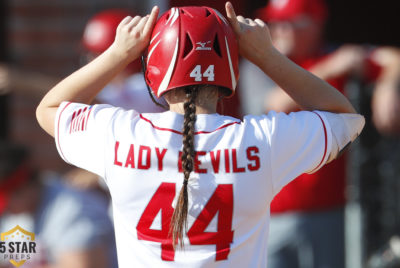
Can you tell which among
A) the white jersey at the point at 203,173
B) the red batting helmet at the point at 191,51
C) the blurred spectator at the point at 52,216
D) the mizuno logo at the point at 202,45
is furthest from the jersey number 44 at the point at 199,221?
the blurred spectator at the point at 52,216

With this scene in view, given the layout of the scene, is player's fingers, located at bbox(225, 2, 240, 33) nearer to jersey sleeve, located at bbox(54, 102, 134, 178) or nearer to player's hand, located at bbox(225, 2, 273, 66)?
player's hand, located at bbox(225, 2, 273, 66)

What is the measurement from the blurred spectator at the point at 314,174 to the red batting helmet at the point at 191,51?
203 cm

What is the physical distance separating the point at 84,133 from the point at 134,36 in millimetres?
392

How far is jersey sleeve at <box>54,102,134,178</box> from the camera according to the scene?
7.76 feet

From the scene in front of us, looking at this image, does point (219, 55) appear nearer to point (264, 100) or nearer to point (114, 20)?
point (264, 100)

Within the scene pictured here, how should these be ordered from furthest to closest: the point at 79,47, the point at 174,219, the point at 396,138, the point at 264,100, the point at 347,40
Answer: the point at 347,40
the point at 79,47
the point at 396,138
the point at 264,100
the point at 174,219

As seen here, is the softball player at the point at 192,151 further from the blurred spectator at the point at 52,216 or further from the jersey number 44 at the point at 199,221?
the blurred spectator at the point at 52,216

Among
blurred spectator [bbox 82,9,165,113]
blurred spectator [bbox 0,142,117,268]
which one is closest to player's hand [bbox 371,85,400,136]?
blurred spectator [bbox 82,9,165,113]

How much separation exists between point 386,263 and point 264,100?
146cm

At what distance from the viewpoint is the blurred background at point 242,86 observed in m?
4.96

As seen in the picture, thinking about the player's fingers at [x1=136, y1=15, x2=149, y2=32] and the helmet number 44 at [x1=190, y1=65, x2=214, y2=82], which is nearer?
the helmet number 44 at [x1=190, y1=65, x2=214, y2=82]

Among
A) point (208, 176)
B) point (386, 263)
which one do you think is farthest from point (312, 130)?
point (386, 263)

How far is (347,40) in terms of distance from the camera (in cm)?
710

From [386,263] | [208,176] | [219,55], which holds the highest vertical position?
[219,55]
